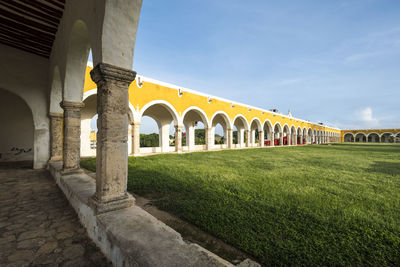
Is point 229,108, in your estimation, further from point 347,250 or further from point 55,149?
point 347,250

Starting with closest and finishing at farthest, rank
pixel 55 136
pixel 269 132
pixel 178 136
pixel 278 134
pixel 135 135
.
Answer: pixel 55 136, pixel 135 135, pixel 178 136, pixel 278 134, pixel 269 132

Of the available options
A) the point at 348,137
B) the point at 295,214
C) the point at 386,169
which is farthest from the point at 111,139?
the point at 348,137

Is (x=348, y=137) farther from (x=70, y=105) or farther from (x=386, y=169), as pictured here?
(x=70, y=105)

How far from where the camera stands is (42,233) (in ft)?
8.15

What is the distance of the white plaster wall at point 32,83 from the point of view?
20.4ft

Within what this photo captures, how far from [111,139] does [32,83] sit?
6958 millimetres

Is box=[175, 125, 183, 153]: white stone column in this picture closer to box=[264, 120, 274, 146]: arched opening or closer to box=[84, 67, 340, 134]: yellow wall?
box=[84, 67, 340, 134]: yellow wall

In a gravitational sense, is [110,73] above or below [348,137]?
above

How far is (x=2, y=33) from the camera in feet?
17.3

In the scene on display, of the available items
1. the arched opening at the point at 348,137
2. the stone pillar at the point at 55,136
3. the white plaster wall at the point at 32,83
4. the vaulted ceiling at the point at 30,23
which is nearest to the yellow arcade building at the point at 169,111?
the white plaster wall at the point at 32,83

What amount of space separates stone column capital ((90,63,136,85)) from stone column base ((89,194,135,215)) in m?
1.50

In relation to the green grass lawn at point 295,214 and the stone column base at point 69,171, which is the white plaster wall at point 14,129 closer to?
the stone column base at point 69,171

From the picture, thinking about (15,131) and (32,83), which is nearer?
(32,83)

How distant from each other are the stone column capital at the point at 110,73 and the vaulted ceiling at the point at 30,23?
3.04 metres
